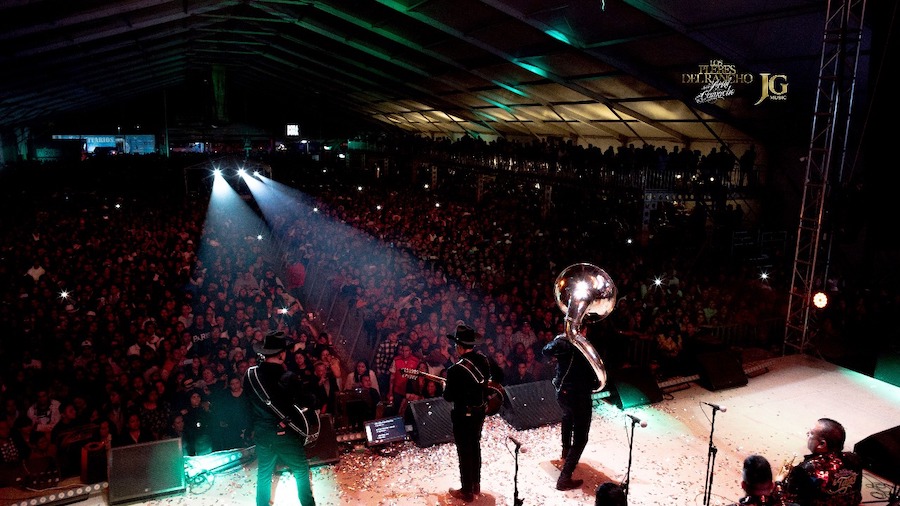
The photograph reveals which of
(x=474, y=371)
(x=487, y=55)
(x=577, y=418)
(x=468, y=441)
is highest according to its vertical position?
(x=487, y=55)

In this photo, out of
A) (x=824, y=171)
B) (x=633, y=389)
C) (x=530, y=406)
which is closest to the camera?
(x=530, y=406)

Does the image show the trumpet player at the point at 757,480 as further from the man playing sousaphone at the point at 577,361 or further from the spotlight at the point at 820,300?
the spotlight at the point at 820,300

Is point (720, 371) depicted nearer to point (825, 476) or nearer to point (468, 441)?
point (825, 476)

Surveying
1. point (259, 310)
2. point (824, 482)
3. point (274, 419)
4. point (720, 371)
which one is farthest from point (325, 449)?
point (720, 371)

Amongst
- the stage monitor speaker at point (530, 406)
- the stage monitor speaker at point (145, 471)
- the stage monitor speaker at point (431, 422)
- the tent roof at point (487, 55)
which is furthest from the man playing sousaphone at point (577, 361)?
the tent roof at point (487, 55)

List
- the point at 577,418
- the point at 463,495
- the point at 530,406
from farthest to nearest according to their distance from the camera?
the point at 530,406 → the point at 577,418 → the point at 463,495

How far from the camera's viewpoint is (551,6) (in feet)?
38.2

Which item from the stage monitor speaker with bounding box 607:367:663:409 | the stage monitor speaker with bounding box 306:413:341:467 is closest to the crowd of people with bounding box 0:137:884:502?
the stage monitor speaker with bounding box 306:413:341:467

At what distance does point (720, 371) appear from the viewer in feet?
23.7

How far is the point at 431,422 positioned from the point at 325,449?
Result: 3.59ft

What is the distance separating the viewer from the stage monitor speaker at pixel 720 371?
7117mm

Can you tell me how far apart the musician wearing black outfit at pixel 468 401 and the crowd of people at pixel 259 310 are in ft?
4.24

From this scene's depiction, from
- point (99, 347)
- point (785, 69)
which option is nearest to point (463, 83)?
point (785, 69)

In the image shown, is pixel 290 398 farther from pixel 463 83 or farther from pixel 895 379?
pixel 463 83
